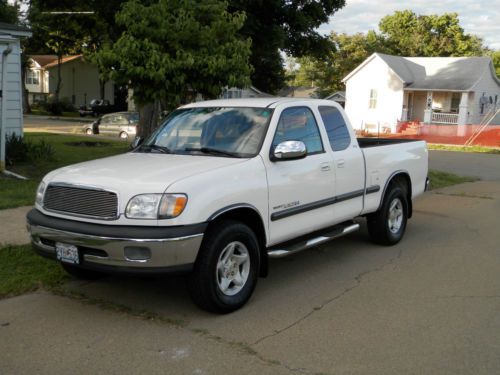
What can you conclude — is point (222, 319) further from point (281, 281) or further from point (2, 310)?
point (2, 310)

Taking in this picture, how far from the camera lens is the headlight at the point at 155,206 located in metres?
4.48

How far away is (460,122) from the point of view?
35344mm

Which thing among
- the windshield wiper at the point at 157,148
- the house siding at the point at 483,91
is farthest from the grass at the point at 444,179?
the house siding at the point at 483,91

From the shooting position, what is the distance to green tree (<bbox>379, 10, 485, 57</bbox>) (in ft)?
203

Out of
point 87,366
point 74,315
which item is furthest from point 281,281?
point 87,366

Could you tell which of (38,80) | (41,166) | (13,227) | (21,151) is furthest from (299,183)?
(38,80)

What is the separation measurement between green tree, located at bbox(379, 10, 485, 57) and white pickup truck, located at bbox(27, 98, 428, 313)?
2264 inches

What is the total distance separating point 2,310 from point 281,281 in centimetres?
267

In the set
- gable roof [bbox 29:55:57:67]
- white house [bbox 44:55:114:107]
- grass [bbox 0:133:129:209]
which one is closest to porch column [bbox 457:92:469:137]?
grass [bbox 0:133:129:209]

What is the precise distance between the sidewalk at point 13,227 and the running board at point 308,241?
10.1 ft

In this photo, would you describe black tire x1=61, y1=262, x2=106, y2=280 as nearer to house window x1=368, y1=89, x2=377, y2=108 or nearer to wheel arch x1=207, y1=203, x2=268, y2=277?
wheel arch x1=207, y1=203, x2=268, y2=277

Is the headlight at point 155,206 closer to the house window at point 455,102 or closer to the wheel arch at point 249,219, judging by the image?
the wheel arch at point 249,219

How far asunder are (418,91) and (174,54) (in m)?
33.0

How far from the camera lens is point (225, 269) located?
195 inches
